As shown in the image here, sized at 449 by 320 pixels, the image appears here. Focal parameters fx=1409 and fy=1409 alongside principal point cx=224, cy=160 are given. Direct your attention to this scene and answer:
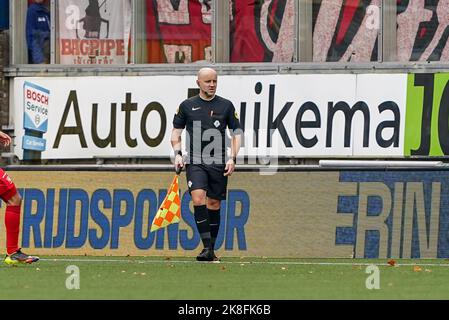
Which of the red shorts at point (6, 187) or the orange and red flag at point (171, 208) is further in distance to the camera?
the orange and red flag at point (171, 208)

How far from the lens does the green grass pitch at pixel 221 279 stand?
12.0 meters

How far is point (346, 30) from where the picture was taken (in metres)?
22.9

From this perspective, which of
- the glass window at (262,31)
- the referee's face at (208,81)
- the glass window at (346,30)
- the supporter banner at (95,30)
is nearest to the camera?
the referee's face at (208,81)

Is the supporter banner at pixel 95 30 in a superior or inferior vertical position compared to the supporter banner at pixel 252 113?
superior

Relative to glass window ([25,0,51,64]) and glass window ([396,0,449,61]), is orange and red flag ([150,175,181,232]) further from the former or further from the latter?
glass window ([25,0,51,64])

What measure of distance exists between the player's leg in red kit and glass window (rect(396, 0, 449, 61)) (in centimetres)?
893

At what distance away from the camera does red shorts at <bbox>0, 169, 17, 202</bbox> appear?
1549 cm

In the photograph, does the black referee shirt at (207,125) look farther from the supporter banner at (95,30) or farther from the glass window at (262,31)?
the supporter banner at (95,30)

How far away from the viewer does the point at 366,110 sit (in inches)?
877

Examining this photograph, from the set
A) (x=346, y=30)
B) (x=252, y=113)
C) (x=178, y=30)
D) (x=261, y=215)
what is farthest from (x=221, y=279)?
(x=178, y=30)

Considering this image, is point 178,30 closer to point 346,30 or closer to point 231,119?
point 346,30

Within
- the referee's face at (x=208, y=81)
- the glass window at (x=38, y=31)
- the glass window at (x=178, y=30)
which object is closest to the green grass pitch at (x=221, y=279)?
the referee's face at (x=208, y=81)

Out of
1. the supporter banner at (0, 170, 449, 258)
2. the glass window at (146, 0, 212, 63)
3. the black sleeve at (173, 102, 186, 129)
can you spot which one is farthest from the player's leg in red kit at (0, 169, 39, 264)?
the glass window at (146, 0, 212, 63)

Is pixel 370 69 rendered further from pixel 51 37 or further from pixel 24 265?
pixel 24 265
